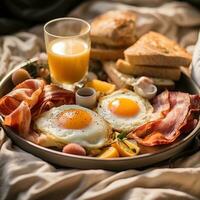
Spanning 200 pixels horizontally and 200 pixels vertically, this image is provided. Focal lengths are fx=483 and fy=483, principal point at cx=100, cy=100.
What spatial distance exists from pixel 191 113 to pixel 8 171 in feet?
1.94

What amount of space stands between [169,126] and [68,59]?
1.37 ft

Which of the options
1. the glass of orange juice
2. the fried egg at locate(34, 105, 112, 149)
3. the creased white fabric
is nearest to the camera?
the creased white fabric

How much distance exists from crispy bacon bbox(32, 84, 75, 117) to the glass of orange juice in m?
0.09

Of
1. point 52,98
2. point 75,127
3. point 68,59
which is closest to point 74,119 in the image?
point 75,127

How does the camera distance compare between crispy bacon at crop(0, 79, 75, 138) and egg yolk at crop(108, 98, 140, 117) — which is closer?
crispy bacon at crop(0, 79, 75, 138)

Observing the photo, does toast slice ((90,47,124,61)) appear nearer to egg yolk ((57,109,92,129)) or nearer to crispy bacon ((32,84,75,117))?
crispy bacon ((32,84,75,117))

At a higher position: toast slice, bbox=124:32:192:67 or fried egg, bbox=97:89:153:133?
toast slice, bbox=124:32:192:67

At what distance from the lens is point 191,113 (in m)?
1.51

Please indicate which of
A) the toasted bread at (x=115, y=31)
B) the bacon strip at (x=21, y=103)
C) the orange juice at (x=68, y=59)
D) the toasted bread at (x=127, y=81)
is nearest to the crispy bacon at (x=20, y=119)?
the bacon strip at (x=21, y=103)

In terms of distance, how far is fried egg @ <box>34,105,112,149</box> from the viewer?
139 centimetres

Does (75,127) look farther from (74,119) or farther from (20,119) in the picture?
(20,119)

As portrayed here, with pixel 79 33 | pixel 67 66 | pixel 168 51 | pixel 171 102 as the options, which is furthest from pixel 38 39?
pixel 171 102

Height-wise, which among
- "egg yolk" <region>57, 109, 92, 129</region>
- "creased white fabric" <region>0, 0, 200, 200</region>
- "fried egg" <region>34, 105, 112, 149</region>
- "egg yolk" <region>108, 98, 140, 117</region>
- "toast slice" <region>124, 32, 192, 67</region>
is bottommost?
"creased white fabric" <region>0, 0, 200, 200</region>

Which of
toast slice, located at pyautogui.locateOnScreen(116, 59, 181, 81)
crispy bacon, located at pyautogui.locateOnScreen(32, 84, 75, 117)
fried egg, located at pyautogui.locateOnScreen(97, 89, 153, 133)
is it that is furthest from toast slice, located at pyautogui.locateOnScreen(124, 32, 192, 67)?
crispy bacon, located at pyautogui.locateOnScreen(32, 84, 75, 117)
